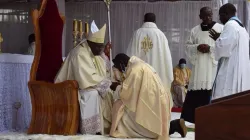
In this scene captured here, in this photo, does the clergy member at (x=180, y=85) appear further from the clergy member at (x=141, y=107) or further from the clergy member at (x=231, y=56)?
the clergy member at (x=141, y=107)

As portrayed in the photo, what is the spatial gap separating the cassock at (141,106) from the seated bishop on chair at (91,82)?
280mm

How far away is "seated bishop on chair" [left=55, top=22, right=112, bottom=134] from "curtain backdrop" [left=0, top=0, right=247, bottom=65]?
342 inches

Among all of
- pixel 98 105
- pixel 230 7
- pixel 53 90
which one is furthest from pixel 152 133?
pixel 230 7

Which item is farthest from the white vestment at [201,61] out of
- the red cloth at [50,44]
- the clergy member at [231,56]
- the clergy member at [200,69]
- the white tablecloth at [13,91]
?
the white tablecloth at [13,91]

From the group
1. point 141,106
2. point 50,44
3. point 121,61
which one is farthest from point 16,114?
point 141,106

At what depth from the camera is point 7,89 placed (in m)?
5.87

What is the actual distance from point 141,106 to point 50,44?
145 cm

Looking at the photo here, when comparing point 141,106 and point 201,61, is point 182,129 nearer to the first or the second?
point 141,106

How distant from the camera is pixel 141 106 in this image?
5277 mm

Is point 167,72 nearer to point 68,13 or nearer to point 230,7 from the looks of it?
point 230,7

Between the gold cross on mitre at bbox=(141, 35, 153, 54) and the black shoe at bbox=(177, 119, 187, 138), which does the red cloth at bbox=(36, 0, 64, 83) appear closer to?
the black shoe at bbox=(177, 119, 187, 138)

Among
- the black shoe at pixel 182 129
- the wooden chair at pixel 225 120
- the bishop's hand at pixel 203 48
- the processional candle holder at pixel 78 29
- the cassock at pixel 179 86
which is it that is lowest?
the cassock at pixel 179 86

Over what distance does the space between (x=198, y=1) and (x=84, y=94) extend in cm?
962

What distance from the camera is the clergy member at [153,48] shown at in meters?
7.76
